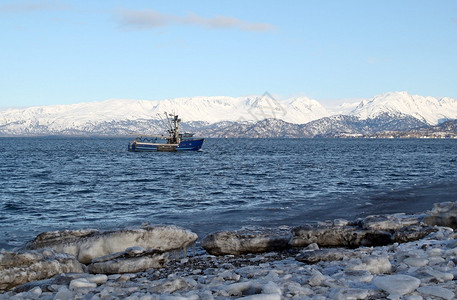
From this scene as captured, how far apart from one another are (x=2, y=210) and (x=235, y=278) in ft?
68.2

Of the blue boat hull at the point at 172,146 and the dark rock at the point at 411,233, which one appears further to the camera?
the blue boat hull at the point at 172,146

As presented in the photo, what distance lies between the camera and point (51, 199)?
3081 cm

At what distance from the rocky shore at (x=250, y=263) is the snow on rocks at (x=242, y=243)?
29mm

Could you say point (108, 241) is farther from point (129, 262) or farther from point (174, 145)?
point (174, 145)

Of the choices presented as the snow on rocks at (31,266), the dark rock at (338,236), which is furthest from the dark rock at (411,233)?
the snow on rocks at (31,266)

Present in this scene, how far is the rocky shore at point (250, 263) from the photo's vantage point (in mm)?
7520

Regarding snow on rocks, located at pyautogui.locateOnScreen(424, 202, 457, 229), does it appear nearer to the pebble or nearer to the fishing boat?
the pebble

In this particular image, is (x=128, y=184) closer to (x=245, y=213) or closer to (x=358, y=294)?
(x=245, y=213)

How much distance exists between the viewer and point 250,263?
37.8ft

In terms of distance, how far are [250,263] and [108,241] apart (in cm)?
430

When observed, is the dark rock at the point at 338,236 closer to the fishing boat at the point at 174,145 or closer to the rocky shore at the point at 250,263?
the rocky shore at the point at 250,263

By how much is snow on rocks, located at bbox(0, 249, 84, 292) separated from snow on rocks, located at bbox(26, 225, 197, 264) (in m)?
1.22

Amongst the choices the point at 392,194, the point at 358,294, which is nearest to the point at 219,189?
the point at 392,194

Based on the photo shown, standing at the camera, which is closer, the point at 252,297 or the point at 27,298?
the point at 252,297
